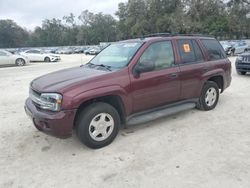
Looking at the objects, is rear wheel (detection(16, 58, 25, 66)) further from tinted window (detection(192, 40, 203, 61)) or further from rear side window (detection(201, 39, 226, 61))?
tinted window (detection(192, 40, 203, 61))

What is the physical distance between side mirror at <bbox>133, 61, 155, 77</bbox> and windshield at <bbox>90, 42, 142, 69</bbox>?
205 mm

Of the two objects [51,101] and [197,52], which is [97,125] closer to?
[51,101]

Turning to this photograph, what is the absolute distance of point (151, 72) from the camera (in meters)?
4.62

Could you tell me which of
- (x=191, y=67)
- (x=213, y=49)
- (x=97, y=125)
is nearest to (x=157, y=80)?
(x=191, y=67)

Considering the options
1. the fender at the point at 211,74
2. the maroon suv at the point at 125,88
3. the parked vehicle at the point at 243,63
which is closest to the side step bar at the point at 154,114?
the maroon suv at the point at 125,88

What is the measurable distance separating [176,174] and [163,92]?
183 centimetres

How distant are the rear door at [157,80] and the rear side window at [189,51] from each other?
0.29 m

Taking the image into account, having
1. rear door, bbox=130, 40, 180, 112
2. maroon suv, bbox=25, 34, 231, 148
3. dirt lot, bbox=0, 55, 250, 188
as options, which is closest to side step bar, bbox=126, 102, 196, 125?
maroon suv, bbox=25, 34, 231, 148

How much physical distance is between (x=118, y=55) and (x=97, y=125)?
148 centimetres

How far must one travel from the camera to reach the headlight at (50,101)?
3734 mm

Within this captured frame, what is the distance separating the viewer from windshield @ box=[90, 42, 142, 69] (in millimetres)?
4582

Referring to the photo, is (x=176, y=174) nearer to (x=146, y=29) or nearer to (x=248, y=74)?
(x=248, y=74)

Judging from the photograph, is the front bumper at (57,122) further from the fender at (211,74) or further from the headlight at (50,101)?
the fender at (211,74)

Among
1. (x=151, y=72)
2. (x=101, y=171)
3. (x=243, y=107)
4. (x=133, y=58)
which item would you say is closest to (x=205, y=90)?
(x=243, y=107)
